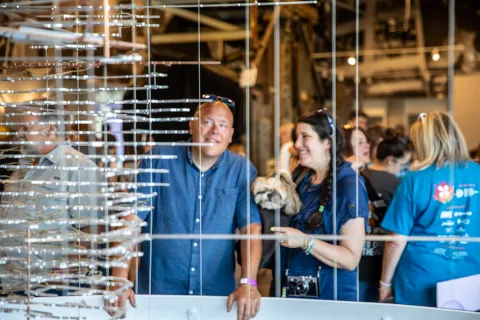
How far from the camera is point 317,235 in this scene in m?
2.47

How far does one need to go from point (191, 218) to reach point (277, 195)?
0.26 m

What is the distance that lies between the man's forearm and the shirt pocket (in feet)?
0.23

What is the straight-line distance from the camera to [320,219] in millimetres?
2471

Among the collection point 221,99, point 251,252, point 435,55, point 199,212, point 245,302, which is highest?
point 435,55

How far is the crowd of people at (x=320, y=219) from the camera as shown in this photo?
247 centimetres

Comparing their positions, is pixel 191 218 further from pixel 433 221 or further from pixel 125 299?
pixel 433 221

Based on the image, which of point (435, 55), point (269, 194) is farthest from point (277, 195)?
point (435, 55)

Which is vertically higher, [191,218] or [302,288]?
[191,218]

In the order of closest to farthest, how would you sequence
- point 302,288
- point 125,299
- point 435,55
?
point 125,299 < point 302,288 < point 435,55

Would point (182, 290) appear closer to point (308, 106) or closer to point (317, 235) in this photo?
point (317, 235)

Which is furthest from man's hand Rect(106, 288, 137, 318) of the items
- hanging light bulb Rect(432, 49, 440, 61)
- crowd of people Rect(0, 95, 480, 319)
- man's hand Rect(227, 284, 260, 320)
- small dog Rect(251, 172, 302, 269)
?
hanging light bulb Rect(432, 49, 440, 61)

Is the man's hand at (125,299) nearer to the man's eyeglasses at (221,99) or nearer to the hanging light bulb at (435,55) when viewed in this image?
the man's eyeglasses at (221,99)

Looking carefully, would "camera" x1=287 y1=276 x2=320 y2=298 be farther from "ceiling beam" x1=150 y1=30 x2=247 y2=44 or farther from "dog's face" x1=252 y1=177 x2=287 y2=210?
"ceiling beam" x1=150 y1=30 x2=247 y2=44

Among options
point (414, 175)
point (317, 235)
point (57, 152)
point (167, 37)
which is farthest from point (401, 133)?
point (57, 152)
